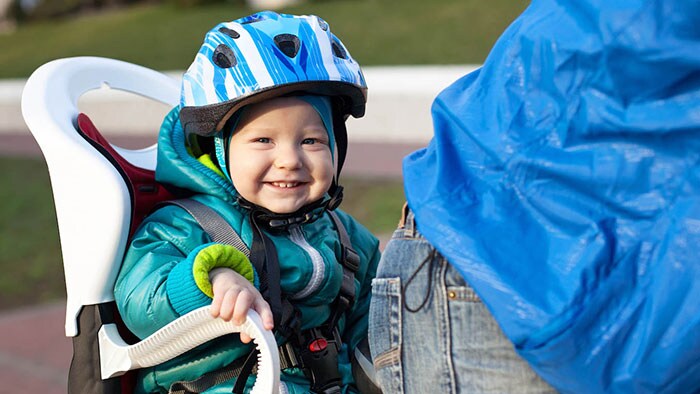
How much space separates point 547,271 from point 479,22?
1409 cm

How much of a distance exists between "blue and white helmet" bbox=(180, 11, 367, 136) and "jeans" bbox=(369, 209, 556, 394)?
87 cm

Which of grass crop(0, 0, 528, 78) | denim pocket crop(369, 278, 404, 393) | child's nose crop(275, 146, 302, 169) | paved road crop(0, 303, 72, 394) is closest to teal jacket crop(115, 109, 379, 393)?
child's nose crop(275, 146, 302, 169)

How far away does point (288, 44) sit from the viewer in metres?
2.53

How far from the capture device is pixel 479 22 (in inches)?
593

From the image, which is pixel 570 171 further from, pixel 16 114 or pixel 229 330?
pixel 16 114

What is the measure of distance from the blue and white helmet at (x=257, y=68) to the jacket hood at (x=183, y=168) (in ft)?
0.30

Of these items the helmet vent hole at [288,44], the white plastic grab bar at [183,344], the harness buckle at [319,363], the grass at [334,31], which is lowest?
the grass at [334,31]

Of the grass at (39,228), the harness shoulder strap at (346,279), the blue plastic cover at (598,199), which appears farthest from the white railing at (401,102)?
the blue plastic cover at (598,199)

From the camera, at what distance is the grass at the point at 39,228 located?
7.19 m

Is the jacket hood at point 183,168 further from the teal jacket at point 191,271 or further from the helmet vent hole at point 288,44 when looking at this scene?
the helmet vent hole at point 288,44

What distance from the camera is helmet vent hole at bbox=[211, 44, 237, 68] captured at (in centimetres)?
250

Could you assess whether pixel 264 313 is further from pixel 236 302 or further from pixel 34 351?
pixel 34 351

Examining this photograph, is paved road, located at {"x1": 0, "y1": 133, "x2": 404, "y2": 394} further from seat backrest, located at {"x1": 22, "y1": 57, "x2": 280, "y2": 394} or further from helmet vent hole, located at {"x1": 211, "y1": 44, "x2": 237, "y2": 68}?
helmet vent hole, located at {"x1": 211, "y1": 44, "x2": 237, "y2": 68}

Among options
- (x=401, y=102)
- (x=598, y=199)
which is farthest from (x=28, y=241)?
(x=598, y=199)
